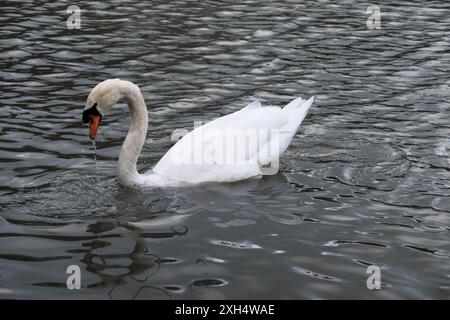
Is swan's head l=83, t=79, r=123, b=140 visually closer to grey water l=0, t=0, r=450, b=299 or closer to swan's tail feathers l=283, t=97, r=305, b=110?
grey water l=0, t=0, r=450, b=299

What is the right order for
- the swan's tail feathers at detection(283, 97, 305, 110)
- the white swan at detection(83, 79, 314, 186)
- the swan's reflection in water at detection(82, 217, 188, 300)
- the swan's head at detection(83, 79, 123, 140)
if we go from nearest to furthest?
the swan's reflection in water at detection(82, 217, 188, 300) < the swan's head at detection(83, 79, 123, 140) < the white swan at detection(83, 79, 314, 186) < the swan's tail feathers at detection(283, 97, 305, 110)

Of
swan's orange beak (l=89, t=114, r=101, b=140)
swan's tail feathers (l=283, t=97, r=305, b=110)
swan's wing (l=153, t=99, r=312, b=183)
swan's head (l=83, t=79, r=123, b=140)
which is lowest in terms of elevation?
swan's wing (l=153, t=99, r=312, b=183)

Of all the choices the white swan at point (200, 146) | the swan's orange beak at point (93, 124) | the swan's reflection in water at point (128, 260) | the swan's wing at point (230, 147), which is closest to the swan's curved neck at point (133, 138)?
the white swan at point (200, 146)

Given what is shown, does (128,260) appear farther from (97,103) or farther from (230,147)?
(230,147)

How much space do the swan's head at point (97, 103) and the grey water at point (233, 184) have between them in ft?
2.41

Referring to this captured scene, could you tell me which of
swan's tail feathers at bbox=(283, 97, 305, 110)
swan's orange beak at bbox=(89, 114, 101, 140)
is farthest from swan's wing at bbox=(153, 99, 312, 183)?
swan's orange beak at bbox=(89, 114, 101, 140)

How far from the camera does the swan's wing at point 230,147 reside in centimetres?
930

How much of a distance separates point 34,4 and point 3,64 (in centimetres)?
427

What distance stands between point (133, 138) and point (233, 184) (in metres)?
1.28

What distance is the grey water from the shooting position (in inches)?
284

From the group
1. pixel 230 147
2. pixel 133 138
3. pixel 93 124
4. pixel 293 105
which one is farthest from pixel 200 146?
pixel 293 105

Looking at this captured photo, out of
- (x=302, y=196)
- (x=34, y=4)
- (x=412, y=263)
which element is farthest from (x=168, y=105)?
(x=34, y=4)

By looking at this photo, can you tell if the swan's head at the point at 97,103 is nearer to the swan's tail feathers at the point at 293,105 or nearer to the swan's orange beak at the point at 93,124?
the swan's orange beak at the point at 93,124
